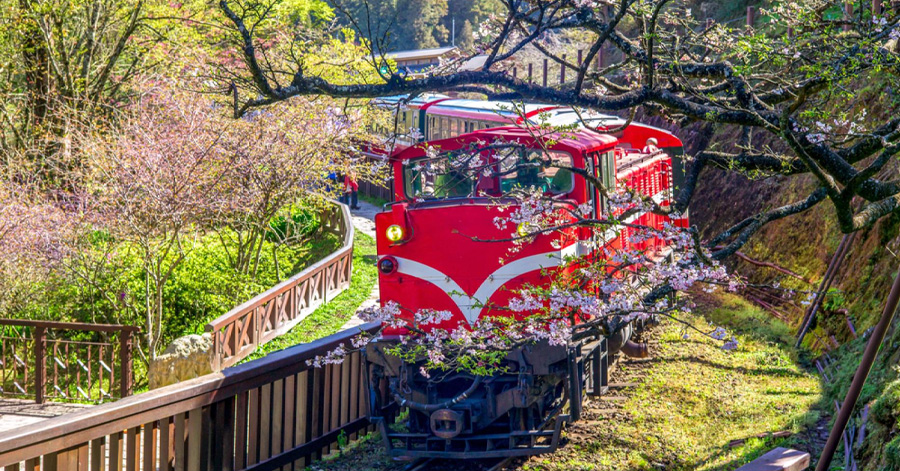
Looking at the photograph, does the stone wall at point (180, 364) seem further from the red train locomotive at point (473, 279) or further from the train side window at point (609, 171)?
the train side window at point (609, 171)

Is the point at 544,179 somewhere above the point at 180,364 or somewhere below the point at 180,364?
above

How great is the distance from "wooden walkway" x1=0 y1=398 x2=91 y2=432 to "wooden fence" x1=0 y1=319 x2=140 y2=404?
0.18 metres

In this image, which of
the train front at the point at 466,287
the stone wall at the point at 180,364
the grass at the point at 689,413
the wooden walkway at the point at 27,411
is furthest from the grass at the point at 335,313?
the train front at the point at 466,287

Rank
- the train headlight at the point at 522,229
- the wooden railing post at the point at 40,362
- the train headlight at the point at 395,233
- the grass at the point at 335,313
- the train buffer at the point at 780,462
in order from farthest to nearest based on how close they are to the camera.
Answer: the grass at the point at 335,313, the wooden railing post at the point at 40,362, the train headlight at the point at 395,233, the train headlight at the point at 522,229, the train buffer at the point at 780,462

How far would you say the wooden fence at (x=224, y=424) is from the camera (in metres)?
5.96

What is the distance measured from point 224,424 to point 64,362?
33.8ft

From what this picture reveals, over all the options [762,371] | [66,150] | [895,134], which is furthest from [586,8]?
[66,150]

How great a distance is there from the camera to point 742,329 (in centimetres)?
1316

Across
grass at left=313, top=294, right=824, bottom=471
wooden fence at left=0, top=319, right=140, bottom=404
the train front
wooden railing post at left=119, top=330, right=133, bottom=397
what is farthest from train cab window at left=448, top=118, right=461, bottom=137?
the train front

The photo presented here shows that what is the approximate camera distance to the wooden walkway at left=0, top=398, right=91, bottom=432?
11078mm

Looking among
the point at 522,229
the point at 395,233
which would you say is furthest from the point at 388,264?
the point at 522,229

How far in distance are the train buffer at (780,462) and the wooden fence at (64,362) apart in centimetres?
982

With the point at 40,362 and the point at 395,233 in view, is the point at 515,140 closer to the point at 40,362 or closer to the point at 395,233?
the point at 395,233

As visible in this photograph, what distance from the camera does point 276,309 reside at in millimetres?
14711
